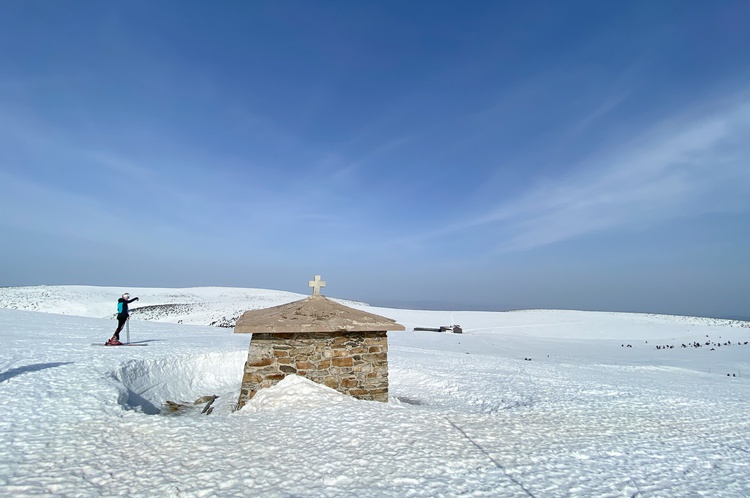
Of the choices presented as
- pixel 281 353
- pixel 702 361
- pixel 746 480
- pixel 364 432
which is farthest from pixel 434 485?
pixel 702 361

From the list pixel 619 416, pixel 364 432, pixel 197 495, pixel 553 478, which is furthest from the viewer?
pixel 619 416

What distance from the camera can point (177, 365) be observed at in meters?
13.6

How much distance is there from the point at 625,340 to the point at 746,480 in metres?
29.5

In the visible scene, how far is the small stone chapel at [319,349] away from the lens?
9.53m

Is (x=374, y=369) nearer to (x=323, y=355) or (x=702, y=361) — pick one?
(x=323, y=355)

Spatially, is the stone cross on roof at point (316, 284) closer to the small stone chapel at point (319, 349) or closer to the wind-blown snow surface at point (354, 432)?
the small stone chapel at point (319, 349)

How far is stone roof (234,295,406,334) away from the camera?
30.8 ft

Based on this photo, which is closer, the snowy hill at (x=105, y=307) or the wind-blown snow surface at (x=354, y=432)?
the wind-blown snow surface at (x=354, y=432)

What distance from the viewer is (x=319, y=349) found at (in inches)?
385

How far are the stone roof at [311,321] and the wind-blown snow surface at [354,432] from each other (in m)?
1.40

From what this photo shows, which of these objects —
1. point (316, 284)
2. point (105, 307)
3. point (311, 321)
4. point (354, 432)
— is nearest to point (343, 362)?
point (311, 321)

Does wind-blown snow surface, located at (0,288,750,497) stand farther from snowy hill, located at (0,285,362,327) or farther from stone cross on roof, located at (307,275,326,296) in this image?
snowy hill, located at (0,285,362,327)

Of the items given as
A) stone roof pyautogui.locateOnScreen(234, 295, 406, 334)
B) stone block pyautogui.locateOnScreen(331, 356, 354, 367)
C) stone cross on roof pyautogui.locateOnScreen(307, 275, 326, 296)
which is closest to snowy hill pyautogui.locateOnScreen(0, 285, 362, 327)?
stone cross on roof pyautogui.locateOnScreen(307, 275, 326, 296)

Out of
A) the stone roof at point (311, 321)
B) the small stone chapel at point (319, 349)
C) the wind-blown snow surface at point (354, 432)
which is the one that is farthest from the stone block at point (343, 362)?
the stone roof at point (311, 321)
